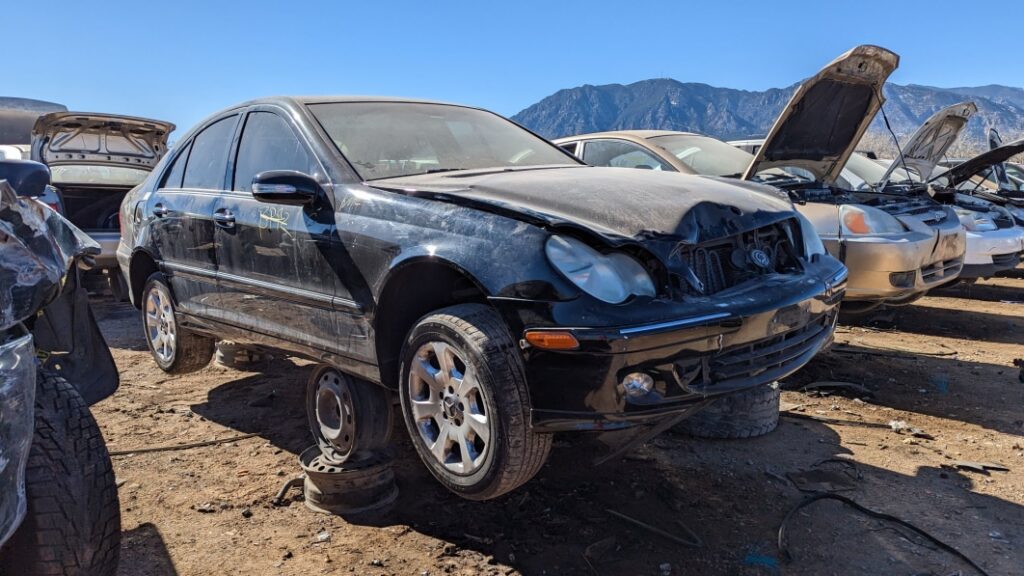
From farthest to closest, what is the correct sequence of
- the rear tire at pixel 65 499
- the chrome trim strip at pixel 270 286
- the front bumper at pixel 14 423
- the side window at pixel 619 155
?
the side window at pixel 619 155
the chrome trim strip at pixel 270 286
the rear tire at pixel 65 499
the front bumper at pixel 14 423

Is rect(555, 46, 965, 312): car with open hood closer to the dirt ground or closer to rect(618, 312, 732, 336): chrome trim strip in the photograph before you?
the dirt ground

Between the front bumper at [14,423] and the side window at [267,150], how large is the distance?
1589 mm

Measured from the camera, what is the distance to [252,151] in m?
3.73

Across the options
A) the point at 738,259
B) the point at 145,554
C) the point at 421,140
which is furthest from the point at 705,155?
the point at 145,554

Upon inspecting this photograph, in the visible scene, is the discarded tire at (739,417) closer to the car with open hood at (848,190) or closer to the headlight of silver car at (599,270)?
the headlight of silver car at (599,270)

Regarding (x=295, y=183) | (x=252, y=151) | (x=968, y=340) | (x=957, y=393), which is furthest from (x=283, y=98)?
(x=968, y=340)

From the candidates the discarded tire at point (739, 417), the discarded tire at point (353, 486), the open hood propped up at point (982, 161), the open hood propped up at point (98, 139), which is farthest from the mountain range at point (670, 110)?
the discarded tire at point (353, 486)

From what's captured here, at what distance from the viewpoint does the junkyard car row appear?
2330mm

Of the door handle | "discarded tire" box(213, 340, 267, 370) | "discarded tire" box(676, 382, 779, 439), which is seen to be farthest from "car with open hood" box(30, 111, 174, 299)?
"discarded tire" box(676, 382, 779, 439)

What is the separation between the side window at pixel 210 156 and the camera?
13.0ft

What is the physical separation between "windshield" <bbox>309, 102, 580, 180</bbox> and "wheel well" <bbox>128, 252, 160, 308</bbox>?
78.6 inches

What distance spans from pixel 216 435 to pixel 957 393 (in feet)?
14.9

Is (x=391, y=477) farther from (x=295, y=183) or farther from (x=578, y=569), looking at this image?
(x=295, y=183)

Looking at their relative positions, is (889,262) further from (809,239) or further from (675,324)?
(675,324)
